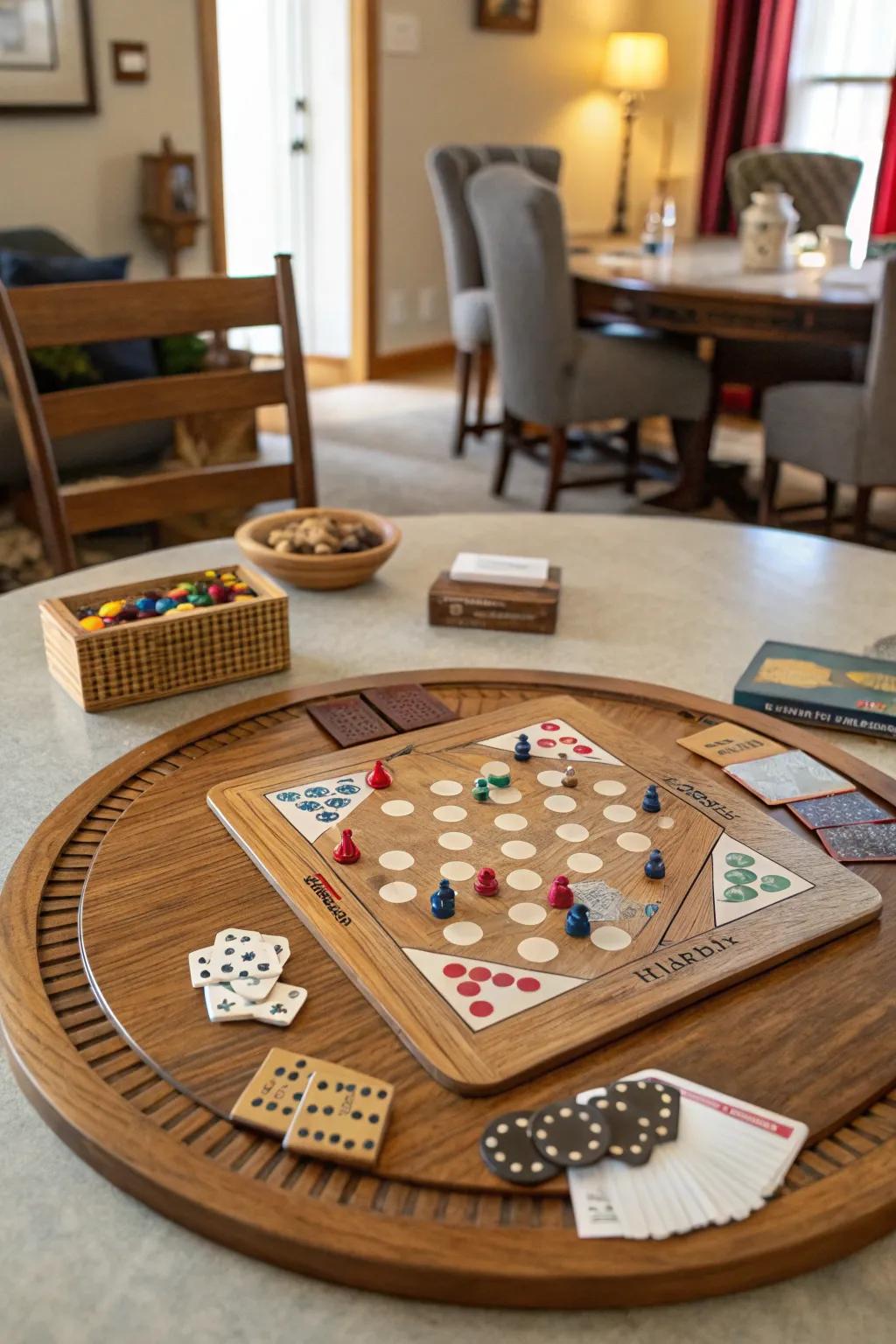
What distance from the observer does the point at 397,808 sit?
3.02 ft

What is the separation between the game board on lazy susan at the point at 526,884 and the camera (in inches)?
28.1

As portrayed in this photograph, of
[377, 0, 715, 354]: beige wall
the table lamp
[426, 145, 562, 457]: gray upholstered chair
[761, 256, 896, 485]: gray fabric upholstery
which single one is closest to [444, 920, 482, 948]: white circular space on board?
[761, 256, 896, 485]: gray fabric upholstery

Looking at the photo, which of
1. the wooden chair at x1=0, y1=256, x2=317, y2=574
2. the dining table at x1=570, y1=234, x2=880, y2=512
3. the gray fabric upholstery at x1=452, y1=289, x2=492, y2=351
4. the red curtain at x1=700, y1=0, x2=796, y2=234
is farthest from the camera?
the red curtain at x1=700, y1=0, x2=796, y2=234

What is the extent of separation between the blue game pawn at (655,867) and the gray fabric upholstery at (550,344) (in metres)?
2.95

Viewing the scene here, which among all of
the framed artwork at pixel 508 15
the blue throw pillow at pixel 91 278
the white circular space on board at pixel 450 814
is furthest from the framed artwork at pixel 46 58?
the white circular space on board at pixel 450 814

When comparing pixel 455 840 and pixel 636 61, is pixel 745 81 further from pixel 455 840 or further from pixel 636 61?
pixel 455 840

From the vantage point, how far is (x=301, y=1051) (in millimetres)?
692

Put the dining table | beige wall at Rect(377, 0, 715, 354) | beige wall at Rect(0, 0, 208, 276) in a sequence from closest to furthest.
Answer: the dining table
beige wall at Rect(0, 0, 208, 276)
beige wall at Rect(377, 0, 715, 354)

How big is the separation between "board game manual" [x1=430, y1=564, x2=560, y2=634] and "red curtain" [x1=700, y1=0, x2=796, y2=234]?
550 cm

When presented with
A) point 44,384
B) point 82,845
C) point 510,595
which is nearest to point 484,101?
point 44,384

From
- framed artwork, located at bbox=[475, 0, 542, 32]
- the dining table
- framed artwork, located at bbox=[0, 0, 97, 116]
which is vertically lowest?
the dining table

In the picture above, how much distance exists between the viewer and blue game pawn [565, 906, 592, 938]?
777mm

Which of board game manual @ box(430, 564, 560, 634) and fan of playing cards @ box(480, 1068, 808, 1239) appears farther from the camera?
board game manual @ box(430, 564, 560, 634)

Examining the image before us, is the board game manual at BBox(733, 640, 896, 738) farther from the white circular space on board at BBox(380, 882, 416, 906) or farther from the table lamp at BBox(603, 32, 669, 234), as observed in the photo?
the table lamp at BBox(603, 32, 669, 234)
